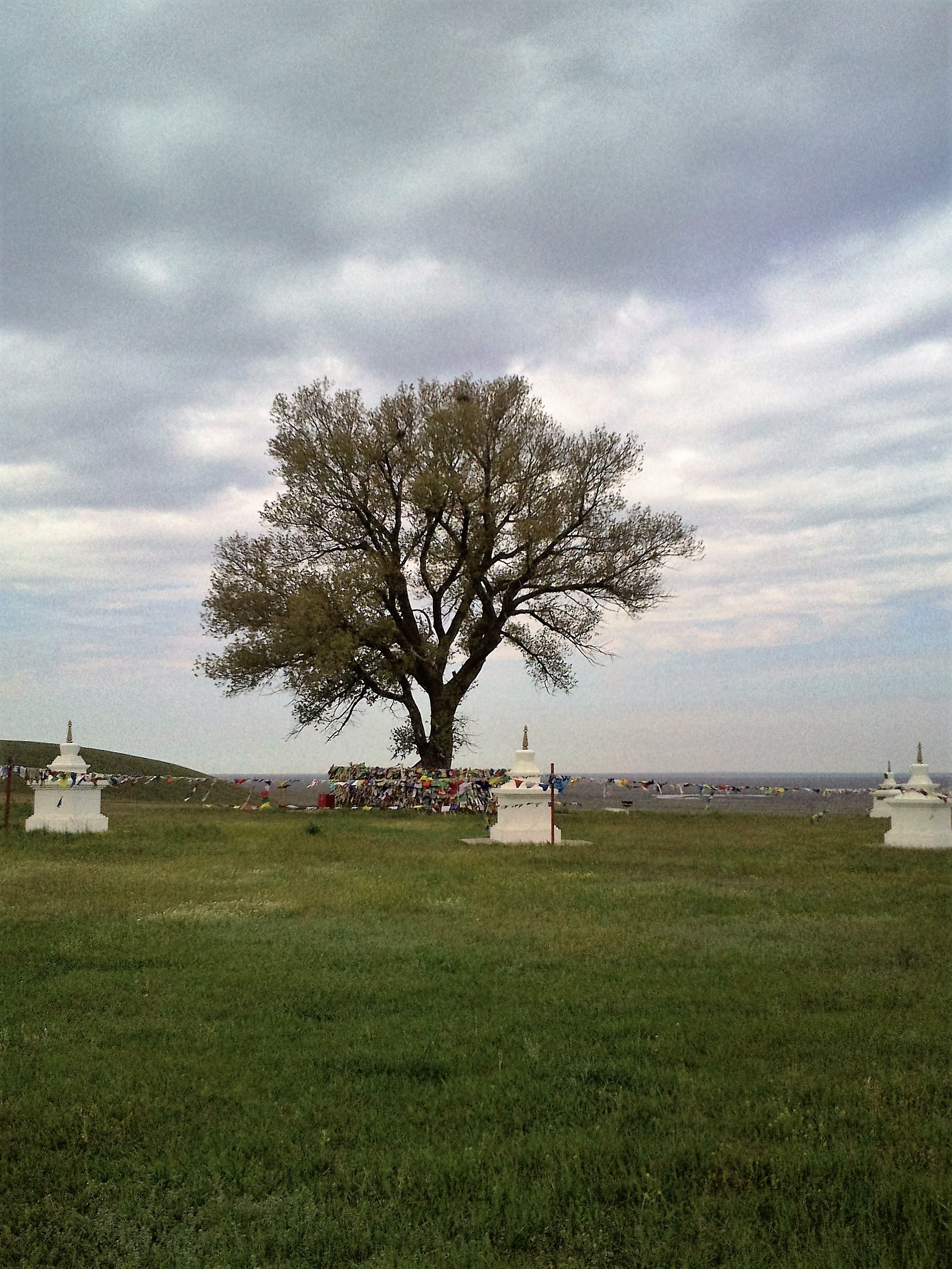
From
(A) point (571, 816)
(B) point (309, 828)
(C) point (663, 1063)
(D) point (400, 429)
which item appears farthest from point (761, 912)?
(D) point (400, 429)

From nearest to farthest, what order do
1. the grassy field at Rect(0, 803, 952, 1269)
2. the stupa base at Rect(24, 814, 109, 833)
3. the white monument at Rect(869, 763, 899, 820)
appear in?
the grassy field at Rect(0, 803, 952, 1269) < the stupa base at Rect(24, 814, 109, 833) < the white monument at Rect(869, 763, 899, 820)

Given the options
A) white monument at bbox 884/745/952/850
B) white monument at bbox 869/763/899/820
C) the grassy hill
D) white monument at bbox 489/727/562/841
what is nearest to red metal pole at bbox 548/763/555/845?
white monument at bbox 489/727/562/841

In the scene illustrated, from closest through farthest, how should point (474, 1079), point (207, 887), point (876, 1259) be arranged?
point (876, 1259), point (474, 1079), point (207, 887)

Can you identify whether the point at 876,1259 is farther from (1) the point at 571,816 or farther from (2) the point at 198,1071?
(1) the point at 571,816

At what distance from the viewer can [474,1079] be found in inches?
216

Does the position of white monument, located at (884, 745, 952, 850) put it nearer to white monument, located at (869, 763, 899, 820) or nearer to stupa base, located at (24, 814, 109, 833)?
white monument, located at (869, 763, 899, 820)

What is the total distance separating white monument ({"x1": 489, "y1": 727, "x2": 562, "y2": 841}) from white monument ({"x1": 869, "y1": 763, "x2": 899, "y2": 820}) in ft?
36.1

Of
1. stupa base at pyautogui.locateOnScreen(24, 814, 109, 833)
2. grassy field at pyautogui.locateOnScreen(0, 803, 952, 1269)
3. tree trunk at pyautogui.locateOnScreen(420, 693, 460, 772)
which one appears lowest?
grassy field at pyautogui.locateOnScreen(0, 803, 952, 1269)

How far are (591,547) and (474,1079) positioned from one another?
26038 mm

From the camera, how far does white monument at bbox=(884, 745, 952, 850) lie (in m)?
18.0

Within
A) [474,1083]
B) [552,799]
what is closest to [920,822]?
[552,799]

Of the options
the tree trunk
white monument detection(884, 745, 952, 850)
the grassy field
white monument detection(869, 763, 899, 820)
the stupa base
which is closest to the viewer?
the grassy field

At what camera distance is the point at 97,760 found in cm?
4269

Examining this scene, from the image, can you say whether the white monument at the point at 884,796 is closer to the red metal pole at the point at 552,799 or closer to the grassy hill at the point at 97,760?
the red metal pole at the point at 552,799
